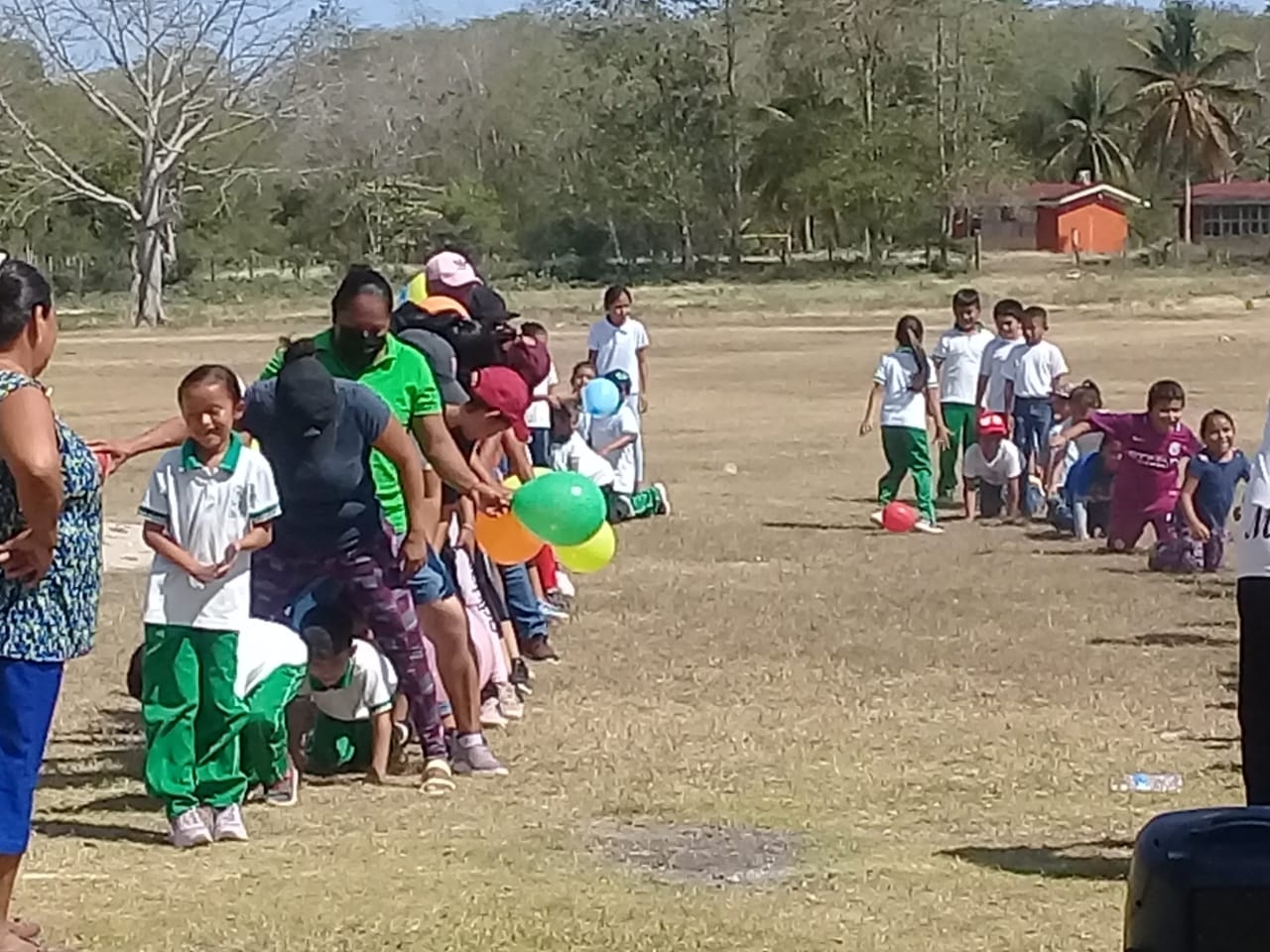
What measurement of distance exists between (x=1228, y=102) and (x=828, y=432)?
79.7 m

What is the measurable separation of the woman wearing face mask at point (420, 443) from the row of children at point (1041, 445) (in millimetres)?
6790

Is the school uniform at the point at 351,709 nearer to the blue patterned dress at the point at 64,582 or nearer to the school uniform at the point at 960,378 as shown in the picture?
the blue patterned dress at the point at 64,582

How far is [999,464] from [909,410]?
3.86ft

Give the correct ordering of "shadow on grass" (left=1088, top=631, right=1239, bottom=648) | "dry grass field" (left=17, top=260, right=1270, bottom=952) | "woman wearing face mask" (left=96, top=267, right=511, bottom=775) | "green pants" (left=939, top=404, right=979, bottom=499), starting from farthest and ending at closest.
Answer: "green pants" (left=939, top=404, right=979, bottom=499) → "shadow on grass" (left=1088, top=631, right=1239, bottom=648) → "woman wearing face mask" (left=96, top=267, right=511, bottom=775) → "dry grass field" (left=17, top=260, right=1270, bottom=952)

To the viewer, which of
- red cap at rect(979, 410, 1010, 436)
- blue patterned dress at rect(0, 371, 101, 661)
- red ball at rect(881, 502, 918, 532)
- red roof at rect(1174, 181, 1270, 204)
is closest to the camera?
blue patterned dress at rect(0, 371, 101, 661)

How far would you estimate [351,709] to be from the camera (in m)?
8.36

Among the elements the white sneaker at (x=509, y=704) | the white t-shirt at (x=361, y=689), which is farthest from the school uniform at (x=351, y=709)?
the white sneaker at (x=509, y=704)

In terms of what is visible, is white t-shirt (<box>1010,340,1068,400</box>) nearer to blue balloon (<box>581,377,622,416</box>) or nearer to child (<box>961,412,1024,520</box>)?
child (<box>961,412,1024,520</box>)

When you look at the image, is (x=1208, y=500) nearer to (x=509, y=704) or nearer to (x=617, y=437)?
(x=617, y=437)

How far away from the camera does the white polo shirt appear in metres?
7.30

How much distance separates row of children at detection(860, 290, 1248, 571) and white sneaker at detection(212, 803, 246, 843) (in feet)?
26.4

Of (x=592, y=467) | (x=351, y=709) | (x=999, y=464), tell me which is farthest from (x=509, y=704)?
(x=999, y=464)

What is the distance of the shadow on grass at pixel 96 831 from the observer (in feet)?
24.6

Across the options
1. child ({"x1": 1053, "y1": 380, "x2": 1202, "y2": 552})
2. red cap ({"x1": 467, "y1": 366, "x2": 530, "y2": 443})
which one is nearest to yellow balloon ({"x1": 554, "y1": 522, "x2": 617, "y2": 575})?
red cap ({"x1": 467, "y1": 366, "x2": 530, "y2": 443})
